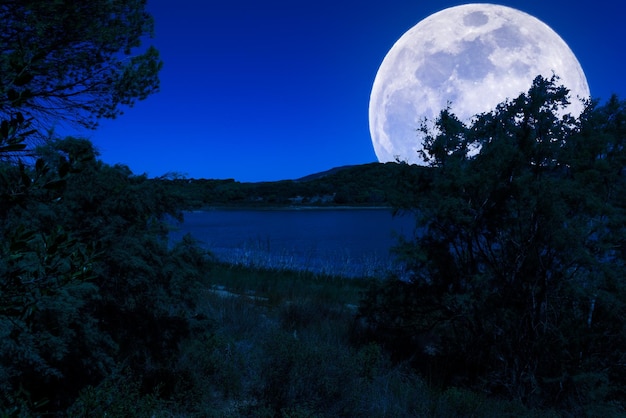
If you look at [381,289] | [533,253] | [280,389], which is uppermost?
[533,253]

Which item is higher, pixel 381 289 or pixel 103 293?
pixel 103 293

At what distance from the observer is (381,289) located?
7930 millimetres

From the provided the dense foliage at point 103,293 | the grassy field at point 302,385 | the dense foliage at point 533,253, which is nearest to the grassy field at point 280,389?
the grassy field at point 302,385

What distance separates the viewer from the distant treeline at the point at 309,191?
5938 mm

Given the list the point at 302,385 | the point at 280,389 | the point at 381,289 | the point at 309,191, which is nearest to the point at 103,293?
the point at 280,389

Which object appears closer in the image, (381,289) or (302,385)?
(302,385)

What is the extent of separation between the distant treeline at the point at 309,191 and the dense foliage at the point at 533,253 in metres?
0.76

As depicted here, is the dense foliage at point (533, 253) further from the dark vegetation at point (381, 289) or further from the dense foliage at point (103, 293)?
the dense foliage at point (103, 293)

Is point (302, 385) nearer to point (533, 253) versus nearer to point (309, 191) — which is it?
point (533, 253)

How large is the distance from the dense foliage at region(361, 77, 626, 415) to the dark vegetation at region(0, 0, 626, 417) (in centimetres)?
3

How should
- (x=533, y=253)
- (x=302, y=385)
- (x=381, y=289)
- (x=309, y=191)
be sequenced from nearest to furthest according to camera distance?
(x=302, y=385) < (x=533, y=253) < (x=381, y=289) < (x=309, y=191)

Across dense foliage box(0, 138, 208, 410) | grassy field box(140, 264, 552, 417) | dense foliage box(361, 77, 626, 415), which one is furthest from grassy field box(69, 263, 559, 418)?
dense foliage box(361, 77, 626, 415)

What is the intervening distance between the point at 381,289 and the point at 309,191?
94.8 m

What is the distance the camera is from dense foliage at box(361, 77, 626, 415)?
5.84 m
